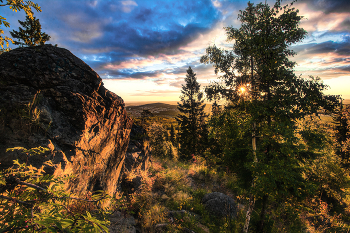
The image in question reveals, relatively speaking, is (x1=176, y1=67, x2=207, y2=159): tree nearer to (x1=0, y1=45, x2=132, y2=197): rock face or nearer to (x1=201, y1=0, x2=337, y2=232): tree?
(x1=201, y1=0, x2=337, y2=232): tree

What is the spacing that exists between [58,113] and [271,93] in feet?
30.9

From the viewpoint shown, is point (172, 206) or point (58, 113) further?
point (172, 206)

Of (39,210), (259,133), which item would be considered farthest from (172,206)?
(39,210)

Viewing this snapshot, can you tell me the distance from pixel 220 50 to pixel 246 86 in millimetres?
2742

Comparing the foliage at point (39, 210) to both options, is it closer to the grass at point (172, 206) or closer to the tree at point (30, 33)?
the grass at point (172, 206)

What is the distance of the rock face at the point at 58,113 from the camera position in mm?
3447

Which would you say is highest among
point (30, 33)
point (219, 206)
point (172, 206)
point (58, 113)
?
point (30, 33)

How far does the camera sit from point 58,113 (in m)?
4.26

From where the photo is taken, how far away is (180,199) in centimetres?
910

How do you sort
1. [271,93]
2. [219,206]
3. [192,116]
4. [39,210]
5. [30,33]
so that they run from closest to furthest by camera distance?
1. [39,210]
2. [271,93]
3. [219,206]
4. [30,33]
5. [192,116]

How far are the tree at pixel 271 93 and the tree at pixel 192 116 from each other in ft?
47.8

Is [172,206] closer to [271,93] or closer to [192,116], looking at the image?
[271,93]

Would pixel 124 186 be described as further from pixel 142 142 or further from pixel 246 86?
pixel 246 86

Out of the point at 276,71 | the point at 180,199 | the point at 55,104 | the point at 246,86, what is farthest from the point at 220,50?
the point at 180,199
